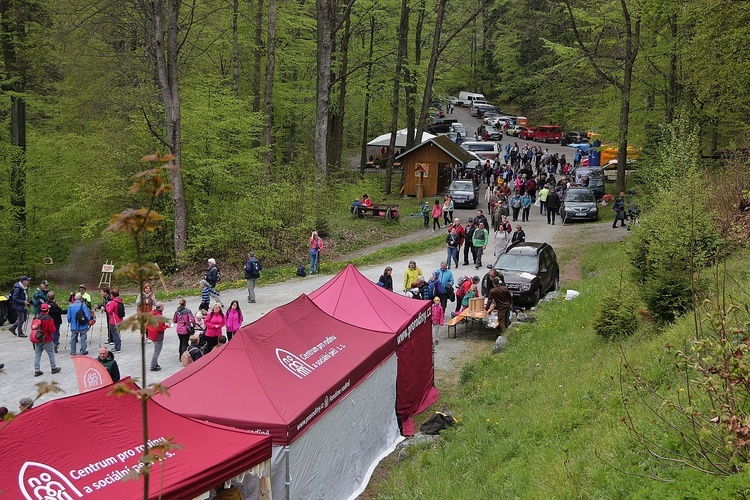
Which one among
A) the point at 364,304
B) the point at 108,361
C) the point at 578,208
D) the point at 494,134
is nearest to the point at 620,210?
the point at 578,208

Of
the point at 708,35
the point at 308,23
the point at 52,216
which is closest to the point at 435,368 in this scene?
the point at 708,35

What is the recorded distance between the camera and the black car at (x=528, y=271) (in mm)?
18609

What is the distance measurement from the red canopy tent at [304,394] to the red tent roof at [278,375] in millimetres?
14

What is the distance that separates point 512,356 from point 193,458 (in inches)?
330

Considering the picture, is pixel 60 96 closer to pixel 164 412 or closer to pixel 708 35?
pixel 708 35

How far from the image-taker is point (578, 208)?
3088 cm

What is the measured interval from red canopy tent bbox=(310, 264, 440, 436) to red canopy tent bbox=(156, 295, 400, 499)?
54cm

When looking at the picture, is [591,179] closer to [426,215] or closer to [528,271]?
[426,215]

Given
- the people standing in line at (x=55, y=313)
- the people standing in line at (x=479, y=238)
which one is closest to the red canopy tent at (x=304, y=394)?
the people standing in line at (x=55, y=313)

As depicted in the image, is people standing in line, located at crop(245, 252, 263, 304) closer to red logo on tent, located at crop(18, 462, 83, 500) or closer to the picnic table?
the picnic table

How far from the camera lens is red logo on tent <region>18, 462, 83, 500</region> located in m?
6.16

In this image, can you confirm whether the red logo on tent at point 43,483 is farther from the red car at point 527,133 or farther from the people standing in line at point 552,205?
the red car at point 527,133

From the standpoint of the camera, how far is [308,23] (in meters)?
37.9

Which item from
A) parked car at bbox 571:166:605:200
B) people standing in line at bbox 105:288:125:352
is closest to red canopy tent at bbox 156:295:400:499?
people standing in line at bbox 105:288:125:352
